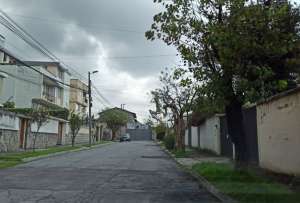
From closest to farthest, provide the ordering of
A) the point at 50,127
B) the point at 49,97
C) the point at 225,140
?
the point at 225,140 → the point at 50,127 → the point at 49,97

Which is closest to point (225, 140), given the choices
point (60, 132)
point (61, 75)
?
point (60, 132)

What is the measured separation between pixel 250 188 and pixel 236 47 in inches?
149

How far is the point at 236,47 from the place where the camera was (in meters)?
12.9

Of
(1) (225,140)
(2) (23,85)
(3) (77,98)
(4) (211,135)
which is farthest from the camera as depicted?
(3) (77,98)

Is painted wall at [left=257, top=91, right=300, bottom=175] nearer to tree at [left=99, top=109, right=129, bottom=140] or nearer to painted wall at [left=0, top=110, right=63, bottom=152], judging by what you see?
painted wall at [left=0, top=110, right=63, bottom=152]

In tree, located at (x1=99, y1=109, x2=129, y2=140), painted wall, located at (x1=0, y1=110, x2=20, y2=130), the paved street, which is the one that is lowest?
the paved street

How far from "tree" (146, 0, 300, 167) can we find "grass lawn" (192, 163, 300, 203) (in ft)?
3.16

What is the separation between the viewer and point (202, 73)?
1446cm

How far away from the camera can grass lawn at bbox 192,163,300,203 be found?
1067cm

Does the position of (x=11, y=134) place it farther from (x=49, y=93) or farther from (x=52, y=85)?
(x=52, y=85)

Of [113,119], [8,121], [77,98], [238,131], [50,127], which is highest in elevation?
[77,98]

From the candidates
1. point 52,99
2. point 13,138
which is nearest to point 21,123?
point 13,138

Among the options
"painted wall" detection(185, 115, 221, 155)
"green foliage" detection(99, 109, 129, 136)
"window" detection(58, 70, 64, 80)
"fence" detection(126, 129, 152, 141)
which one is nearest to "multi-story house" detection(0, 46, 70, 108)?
"window" detection(58, 70, 64, 80)

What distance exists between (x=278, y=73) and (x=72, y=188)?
8.30 meters
